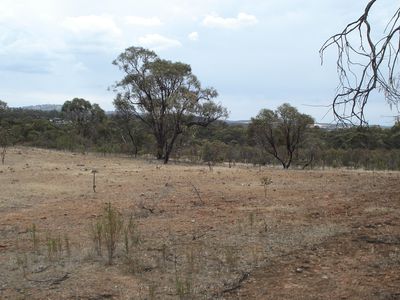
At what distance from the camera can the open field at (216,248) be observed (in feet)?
15.9

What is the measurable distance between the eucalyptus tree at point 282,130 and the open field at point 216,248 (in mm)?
18824

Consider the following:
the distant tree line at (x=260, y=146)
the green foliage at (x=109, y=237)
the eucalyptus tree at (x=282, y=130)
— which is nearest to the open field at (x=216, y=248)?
the green foliage at (x=109, y=237)

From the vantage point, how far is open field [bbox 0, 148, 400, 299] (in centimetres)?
483

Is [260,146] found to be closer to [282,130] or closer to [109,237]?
[282,130]

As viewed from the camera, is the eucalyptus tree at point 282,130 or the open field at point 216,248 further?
the eucalyptus tree at point 282,130

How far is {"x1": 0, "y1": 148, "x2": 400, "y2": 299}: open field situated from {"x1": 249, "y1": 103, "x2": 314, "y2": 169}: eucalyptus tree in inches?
741

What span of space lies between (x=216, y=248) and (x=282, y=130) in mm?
24899

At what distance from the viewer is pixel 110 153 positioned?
35.6m

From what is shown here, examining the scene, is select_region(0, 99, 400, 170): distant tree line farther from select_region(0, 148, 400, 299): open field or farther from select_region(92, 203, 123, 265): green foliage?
select_region(92, 203, 123, 265): green foliage

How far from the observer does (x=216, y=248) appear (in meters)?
6.13

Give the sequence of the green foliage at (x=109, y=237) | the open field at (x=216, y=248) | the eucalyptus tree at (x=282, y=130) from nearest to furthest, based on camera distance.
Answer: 1. the open field at (x=216, y=248)
2. the green foliage at (x=109, y=237)
3. the eucalyptus tree at (x=282, y=130)

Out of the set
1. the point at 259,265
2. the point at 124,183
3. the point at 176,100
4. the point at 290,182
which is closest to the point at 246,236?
the point at 259,265

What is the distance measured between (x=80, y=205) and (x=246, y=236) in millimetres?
4680

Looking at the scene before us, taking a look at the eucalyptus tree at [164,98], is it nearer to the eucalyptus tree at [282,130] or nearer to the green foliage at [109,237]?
the eucalyptus tree at [282,130]
